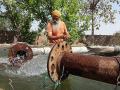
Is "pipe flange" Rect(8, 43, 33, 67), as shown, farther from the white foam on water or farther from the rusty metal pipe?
the rusty metal pipe

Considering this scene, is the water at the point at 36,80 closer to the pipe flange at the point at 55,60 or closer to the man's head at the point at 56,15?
the pipe flange at the point at 55,60

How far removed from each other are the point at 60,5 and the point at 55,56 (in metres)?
31.4

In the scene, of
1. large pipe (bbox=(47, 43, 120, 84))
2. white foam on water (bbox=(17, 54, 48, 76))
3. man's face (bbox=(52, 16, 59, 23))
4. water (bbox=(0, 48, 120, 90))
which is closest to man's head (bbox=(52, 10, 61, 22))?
man's face (bbox=(52, 16, 59, 23))

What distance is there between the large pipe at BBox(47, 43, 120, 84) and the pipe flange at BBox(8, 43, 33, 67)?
6.05 metres

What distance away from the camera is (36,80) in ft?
43.2

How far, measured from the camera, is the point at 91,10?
51281mm

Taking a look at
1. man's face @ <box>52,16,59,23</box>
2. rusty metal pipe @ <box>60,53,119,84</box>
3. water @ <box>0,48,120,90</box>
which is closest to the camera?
rusty metal pipe @ <box>60,53,119,84</box>

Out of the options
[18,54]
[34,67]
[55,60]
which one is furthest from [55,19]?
[34,67]

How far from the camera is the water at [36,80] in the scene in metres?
11.4

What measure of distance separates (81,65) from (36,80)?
4946 millimetres

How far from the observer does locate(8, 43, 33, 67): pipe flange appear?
601 inches

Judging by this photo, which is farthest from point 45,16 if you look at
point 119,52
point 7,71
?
point 7,71

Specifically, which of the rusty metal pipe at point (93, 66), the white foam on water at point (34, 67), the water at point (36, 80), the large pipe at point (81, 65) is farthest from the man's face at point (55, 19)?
the white foam on water at point (34, 67)

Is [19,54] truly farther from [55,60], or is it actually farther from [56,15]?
[55,60]
